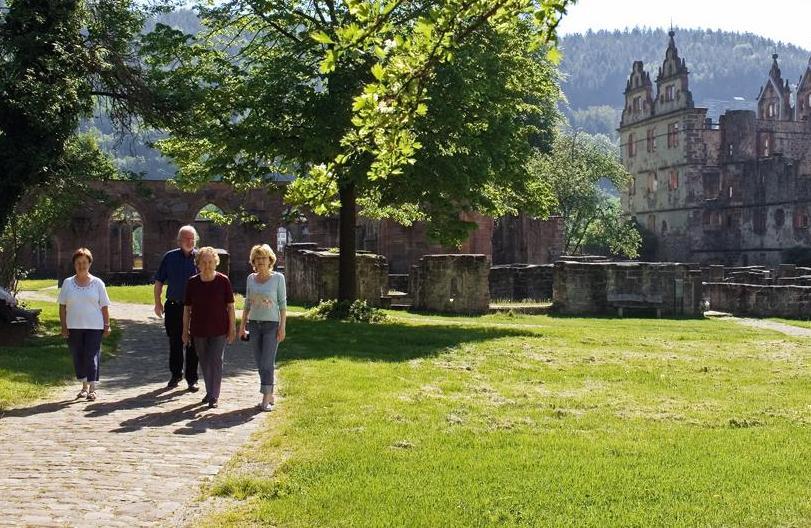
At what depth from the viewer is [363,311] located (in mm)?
21391

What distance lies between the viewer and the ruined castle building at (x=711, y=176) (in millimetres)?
61281

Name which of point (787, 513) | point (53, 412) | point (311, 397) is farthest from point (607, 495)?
point (53, 412)

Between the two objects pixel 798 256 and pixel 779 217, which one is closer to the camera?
pixel 798 256

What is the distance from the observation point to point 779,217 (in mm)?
61031

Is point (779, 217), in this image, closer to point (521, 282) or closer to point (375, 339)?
point (521, 282)

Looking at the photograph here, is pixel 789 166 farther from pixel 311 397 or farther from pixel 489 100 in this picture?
pixel 311 397

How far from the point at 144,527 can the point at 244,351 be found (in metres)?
9.92

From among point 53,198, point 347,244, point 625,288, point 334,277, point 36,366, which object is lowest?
point 36,366

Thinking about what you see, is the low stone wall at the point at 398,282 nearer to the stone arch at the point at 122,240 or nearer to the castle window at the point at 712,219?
the stone arch at the point at 122,240

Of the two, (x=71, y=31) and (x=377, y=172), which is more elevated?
(x=71, y=31)

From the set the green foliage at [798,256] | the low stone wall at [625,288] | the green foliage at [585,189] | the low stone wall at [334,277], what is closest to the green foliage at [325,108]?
the low stone wall at [334,277]

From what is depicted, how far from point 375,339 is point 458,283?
32.4 ft

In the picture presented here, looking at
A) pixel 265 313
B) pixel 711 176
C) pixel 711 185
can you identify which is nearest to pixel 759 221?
pixel 711 185

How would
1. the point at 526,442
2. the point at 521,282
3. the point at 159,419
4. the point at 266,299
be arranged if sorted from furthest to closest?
1. the point at 521,282
2. the point at 266,299
3. the point at 159,419
4. the point at 526,442
